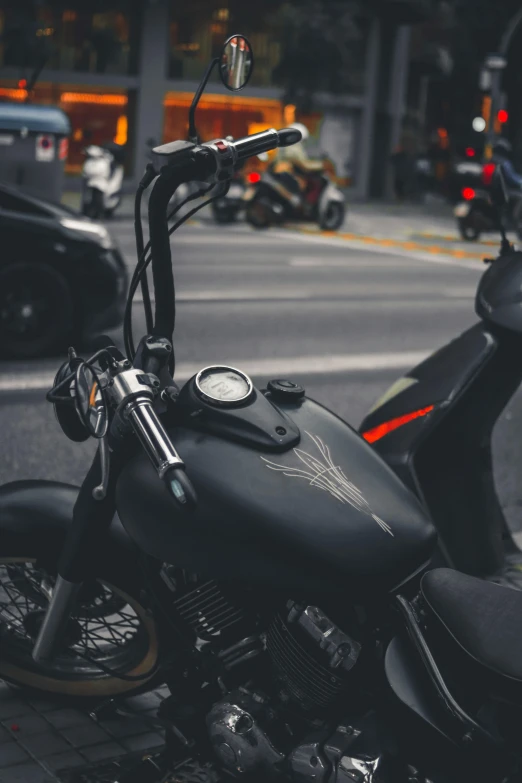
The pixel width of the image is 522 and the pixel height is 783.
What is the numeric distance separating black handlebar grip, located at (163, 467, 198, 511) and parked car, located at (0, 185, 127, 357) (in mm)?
6482

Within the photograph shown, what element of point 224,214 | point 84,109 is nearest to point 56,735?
point 224,214

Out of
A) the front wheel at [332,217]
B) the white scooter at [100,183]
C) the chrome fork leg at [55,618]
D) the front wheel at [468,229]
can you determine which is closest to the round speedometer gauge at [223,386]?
the chrome fork leg at [55,618]

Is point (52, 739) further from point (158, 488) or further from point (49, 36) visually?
point (49, 36)

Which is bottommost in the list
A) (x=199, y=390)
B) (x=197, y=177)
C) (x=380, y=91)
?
(x=380, y=91)

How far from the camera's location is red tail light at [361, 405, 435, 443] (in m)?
3.62

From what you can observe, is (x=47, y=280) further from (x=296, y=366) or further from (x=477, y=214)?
(x=477, y=214)

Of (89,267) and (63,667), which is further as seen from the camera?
(89,267)

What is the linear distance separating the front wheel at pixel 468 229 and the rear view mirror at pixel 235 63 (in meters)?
19.7

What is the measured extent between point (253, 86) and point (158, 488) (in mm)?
31202

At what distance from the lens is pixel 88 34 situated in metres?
30.4

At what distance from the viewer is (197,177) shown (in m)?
2.73

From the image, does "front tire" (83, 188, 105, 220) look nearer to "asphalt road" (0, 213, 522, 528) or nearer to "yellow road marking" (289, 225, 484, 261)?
"asphalt road" (0, 213, 522, 528)

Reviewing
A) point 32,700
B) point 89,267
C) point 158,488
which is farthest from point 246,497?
point 89,267

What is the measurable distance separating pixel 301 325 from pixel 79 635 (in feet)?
25.2
